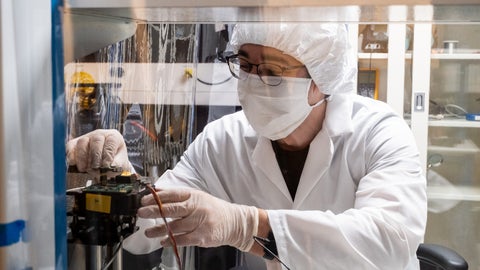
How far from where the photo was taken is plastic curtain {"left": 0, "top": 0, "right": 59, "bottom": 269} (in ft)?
1.71

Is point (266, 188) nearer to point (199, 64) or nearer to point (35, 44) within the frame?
point (199, 64)

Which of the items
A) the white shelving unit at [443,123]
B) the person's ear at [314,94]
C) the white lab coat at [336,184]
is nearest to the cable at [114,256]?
the white lab coat at [336,184]

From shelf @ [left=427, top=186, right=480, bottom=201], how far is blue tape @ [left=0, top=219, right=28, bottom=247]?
104cm

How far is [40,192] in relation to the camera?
563 mm

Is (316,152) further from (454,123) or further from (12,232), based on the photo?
(12,232)

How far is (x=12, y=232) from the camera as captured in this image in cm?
54

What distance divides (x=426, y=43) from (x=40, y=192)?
2.66 feet

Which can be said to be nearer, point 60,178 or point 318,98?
point 60,178

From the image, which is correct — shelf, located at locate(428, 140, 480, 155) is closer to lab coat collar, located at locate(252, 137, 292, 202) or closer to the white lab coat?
the white lab coat

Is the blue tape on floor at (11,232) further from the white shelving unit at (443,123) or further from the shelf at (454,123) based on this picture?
the shelf at (454,123)

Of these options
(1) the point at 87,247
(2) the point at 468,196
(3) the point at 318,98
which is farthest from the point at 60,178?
(2) the point at 468,196

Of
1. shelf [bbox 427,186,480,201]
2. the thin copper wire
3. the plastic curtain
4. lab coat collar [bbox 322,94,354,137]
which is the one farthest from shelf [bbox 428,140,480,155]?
the plastic curtain

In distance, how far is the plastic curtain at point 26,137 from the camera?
0.52 m

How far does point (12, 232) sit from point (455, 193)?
47.3 inches
